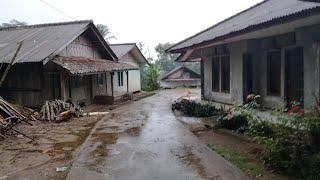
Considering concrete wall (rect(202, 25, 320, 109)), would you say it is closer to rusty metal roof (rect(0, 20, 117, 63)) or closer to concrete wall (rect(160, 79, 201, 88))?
rusty metal roof (rect(0, 20, 117, 63))

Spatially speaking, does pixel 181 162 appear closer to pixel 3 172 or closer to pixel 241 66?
pixel 3 172

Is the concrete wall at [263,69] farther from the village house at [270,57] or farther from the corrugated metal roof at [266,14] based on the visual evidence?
the corrugated metal roof at [266,14]

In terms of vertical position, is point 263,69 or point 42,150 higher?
point 263,69

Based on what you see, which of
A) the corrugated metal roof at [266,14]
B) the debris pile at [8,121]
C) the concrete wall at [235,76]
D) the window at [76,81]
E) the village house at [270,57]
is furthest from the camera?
the window at [76,81]

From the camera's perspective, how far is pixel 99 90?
23.6 m

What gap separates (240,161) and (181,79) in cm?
3372

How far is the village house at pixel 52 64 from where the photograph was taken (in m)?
17.1

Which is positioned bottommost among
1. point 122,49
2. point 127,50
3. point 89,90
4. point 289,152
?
point 289,152

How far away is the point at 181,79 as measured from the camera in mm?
41219

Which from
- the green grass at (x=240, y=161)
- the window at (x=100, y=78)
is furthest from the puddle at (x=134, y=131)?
the window at (x=100, y=78)

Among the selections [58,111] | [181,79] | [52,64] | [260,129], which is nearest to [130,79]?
[181,79]

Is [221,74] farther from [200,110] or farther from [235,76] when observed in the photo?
[200,110]

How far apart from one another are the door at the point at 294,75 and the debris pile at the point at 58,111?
8958 mm

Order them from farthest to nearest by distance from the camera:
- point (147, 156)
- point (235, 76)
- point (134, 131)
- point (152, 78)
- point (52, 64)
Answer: point (152, 78), point (52, 64), point (235, 76), point (134, 131), point (147, 156)
